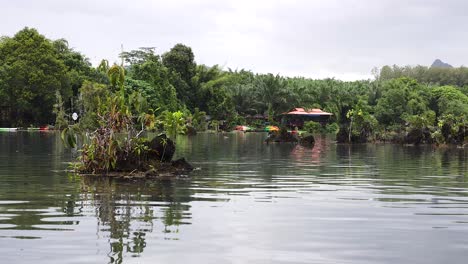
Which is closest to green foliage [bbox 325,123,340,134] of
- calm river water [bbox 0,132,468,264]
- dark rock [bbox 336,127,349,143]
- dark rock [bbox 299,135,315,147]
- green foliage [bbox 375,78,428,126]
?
green foliage [bbox 375,78,428,126]

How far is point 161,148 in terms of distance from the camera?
21.6m

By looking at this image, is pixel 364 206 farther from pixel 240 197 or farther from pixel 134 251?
pixel 134 251

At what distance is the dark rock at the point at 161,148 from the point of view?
843 inches

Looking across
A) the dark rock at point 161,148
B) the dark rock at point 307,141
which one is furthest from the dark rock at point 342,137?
the dark rock at point 161,148

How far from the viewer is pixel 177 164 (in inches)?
871

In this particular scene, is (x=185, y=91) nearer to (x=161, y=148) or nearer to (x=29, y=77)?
(x=29, y=77)

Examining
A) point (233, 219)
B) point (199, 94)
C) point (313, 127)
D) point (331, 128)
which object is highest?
point (199, 94)

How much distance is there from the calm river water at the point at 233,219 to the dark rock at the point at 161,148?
4.26 feet

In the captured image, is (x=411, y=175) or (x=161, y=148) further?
(x=411, y=175)

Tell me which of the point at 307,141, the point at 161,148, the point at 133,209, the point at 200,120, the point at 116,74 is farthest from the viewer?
the point at 200,120

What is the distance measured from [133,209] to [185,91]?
263 ft

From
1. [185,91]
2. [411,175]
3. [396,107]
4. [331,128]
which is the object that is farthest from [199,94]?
[411,175]

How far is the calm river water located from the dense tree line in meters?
51.7

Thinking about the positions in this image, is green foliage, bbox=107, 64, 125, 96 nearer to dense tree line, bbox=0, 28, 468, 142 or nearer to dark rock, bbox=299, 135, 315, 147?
dark rock, bbox=299, 135, 315, 147
